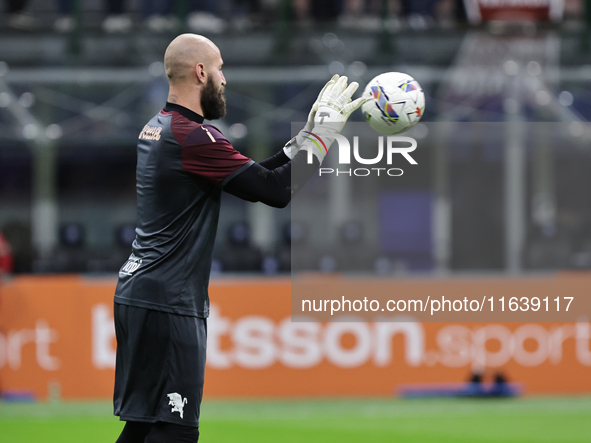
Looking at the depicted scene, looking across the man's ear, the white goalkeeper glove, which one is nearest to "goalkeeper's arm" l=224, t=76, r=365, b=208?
the white goalkeeper glove

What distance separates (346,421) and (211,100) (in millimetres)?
4546

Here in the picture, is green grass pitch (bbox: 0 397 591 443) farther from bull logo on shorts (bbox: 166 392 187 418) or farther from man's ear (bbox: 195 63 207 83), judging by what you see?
man's ear (bbox: 195 63 207 83)

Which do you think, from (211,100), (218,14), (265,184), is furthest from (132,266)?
(218,14)

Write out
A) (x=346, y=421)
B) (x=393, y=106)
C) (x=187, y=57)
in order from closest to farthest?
1. (x=187, y=57)
2. (x=393, y=106)
3. (x=346, y=421)

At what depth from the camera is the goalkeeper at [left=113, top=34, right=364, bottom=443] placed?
3533 millimetres

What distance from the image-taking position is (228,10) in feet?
42.5

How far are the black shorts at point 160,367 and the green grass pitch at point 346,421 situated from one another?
133 inches

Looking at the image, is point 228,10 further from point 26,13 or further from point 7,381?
point 7,381

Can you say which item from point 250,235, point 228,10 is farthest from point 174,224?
point 228,10

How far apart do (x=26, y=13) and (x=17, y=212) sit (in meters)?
3.19

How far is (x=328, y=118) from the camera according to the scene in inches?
148

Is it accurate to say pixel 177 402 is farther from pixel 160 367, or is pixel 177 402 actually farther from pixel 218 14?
pixel 218 14

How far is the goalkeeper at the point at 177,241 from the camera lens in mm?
3533

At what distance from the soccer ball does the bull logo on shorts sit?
1.84 meters
